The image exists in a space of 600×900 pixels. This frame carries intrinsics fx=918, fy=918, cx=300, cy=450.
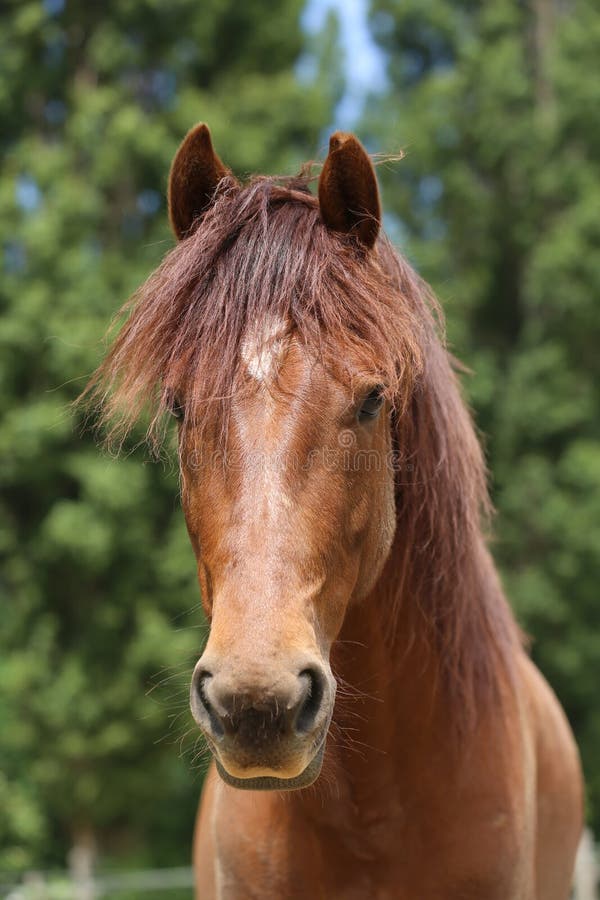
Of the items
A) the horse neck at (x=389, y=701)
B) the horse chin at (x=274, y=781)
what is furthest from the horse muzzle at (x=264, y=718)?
the horse neck at (x=389, y=701)

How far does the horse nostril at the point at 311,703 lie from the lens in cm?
169

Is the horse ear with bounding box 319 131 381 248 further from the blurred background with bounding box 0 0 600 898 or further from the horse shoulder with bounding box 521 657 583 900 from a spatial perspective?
the blurred background with bounding box 0 0 600 898

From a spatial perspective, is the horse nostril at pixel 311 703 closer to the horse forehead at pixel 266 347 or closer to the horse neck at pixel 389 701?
the horse neck at pixel 389 701

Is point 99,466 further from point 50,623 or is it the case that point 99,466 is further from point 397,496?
point 397,496

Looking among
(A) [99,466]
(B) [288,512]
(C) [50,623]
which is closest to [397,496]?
(B) [288,512]

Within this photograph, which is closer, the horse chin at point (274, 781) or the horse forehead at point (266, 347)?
the horse chin at point (274, 781)

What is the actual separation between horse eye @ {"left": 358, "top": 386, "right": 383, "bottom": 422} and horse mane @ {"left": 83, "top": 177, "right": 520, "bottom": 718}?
36 millimetres

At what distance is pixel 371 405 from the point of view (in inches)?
80.4

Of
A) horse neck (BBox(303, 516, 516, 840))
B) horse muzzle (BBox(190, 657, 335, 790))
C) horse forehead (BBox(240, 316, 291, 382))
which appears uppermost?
horse forehead (BBox(240, 316, 291, 382))

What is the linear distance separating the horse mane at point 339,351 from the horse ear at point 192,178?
54 millimetres

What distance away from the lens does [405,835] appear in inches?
90.3

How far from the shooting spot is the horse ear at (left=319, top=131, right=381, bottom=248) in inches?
86.4

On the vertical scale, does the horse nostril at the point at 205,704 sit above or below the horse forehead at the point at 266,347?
below

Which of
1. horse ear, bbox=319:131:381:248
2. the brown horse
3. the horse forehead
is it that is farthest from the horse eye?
horse ear, bbox=319:131:381:248
